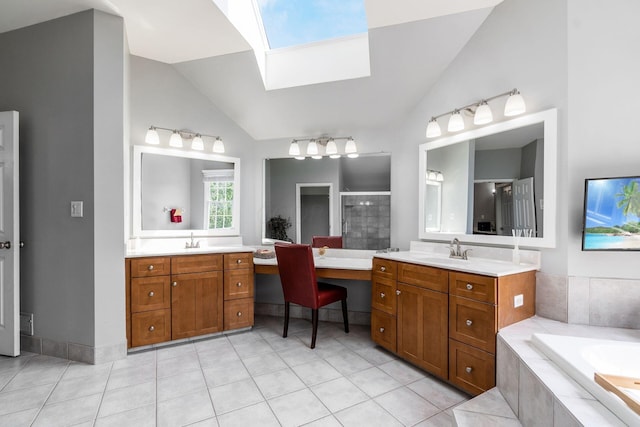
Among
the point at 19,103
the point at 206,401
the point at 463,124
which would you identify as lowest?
the point at 206,401

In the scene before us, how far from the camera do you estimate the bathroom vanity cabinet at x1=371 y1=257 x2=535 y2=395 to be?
171 cm

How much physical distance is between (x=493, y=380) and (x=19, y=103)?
12.9 ft

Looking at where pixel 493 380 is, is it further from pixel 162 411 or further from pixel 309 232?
pixel 309 232

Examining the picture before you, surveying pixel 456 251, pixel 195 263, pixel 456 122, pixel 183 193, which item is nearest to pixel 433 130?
pixel 456 122

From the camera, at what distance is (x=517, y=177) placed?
2.07 m

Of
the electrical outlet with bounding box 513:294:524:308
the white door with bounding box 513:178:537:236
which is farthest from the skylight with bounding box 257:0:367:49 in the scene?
the electrical outlet with bounding box 513:294:524:308

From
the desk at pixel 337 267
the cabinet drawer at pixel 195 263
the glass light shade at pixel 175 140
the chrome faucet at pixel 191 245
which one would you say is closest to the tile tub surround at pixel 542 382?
the desk at pixel 337 267

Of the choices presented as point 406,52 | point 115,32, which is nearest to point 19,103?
point 115,32

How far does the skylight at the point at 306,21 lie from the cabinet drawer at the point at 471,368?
2.61 m

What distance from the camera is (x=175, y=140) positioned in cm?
301

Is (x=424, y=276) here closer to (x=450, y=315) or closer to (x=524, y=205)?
(x=450, y=315)

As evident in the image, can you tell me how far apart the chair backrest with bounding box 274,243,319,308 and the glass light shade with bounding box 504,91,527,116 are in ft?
5.75

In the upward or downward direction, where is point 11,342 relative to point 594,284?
downward

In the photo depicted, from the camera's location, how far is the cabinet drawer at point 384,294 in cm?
238
